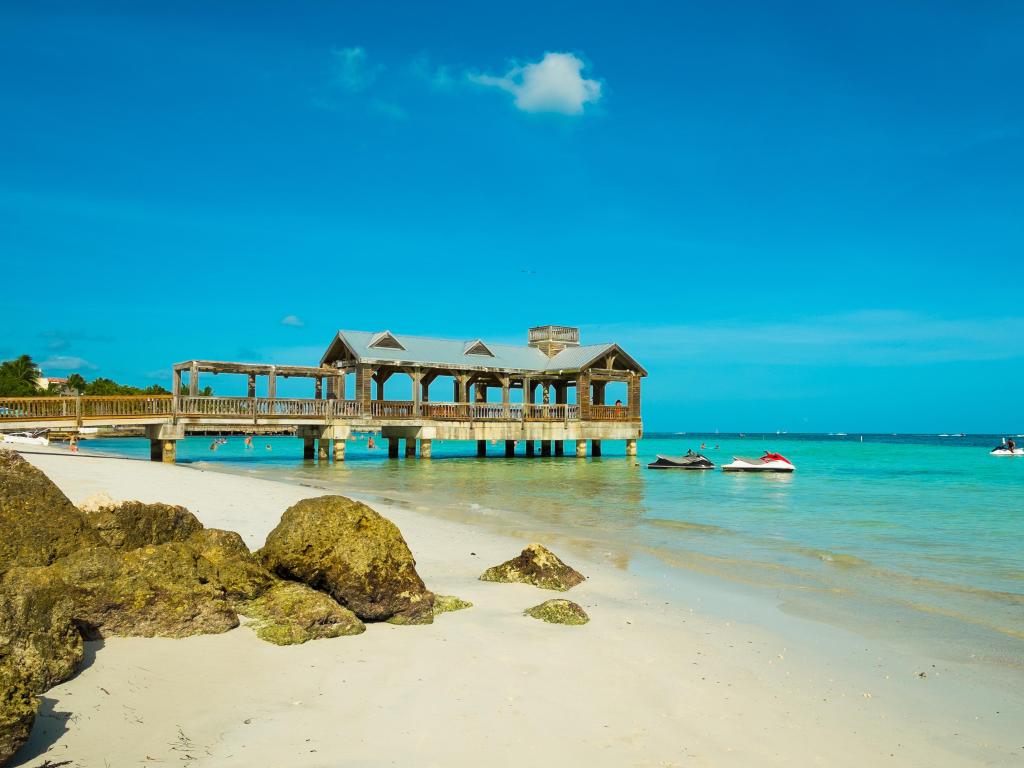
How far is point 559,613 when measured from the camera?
7.14 m

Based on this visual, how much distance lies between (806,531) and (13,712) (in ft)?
49.0

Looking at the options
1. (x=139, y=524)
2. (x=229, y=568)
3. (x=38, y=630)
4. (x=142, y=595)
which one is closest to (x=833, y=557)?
(x=229, y=568)

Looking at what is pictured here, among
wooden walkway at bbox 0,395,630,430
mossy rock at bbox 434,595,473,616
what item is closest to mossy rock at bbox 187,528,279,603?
mossy rock at bbox 434,595,473,616

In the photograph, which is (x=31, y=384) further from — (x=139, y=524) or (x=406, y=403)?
(x=139, y=524)

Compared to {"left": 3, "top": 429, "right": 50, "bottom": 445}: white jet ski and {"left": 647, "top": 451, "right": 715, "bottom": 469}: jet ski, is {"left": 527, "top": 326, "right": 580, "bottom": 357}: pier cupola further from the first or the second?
{"left": 3, "top": 429, "right": 50, "bottom": 445}: white jet ski

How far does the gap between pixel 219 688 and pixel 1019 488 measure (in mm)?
31961

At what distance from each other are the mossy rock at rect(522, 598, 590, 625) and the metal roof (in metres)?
28.5

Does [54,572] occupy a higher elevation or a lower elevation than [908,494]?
higher

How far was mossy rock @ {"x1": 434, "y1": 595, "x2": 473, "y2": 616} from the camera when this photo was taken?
723 centimetres

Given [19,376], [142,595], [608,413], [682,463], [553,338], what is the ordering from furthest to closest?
[19,376] → [553,338] → [608,413] → [682,463] → [142,595]

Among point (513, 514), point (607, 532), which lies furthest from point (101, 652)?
point (513, 514)

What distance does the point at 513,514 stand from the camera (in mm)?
17078

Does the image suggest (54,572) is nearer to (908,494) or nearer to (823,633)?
(823,633)

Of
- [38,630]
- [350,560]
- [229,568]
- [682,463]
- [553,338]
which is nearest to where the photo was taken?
[38,630]
